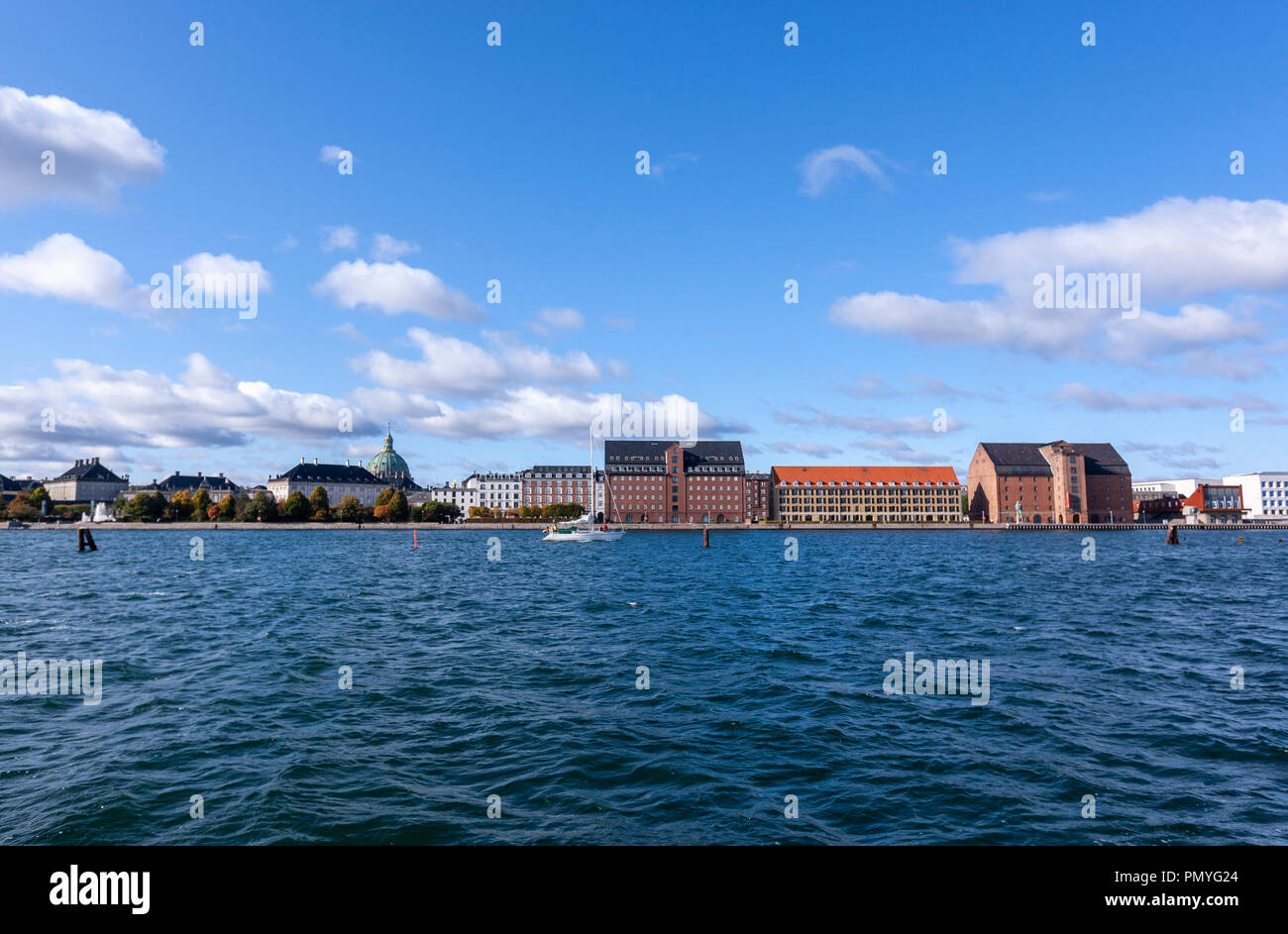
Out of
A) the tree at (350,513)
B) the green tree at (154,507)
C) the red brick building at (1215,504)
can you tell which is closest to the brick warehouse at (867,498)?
the red brick building at (1215,504)

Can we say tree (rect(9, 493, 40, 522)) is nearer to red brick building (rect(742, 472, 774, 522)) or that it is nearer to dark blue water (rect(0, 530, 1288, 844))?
red brick building (rect(742, 472, 774, 522))

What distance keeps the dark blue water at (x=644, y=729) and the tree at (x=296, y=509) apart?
15518cm

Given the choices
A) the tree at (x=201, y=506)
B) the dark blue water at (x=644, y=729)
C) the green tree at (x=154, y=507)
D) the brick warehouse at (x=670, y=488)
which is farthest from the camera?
the brick warehouse at (x=670, y=488)

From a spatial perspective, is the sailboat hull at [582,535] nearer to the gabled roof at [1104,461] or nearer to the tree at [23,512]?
the gabled roof at [1104,461]

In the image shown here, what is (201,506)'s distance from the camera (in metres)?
181

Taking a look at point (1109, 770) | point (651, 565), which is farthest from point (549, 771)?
point (651, 565)

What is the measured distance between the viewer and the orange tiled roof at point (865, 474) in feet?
611

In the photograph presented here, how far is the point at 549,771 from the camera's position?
38.8 ft

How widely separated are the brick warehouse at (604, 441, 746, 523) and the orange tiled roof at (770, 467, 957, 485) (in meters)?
13.6

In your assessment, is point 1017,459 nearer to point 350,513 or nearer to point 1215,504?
point 1215,504

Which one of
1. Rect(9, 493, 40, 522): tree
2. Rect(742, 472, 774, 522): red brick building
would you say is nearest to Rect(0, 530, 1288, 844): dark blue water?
Rect(742, 472, 774, 522): red brick building

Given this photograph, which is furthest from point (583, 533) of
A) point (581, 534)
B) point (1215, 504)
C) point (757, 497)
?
point (1215, 504)

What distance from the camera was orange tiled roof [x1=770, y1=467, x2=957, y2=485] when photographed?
18612 cm
